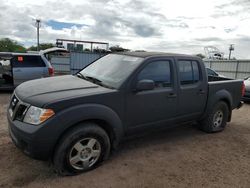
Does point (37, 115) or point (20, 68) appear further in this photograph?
point (20, 68)

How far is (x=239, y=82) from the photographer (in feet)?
19.1

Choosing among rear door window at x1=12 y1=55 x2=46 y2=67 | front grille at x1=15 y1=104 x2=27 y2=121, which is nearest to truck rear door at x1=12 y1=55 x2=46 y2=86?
rear door window at x1=12 y1=55 x2=46 y2=67

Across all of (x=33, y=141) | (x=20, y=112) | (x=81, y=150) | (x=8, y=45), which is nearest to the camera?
(x=33, y=141)

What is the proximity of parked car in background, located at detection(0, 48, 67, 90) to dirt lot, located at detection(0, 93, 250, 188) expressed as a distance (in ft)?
14.2

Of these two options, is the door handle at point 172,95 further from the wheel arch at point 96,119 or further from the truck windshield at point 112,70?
the wheel arch at point 96,119

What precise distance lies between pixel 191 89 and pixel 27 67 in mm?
6875

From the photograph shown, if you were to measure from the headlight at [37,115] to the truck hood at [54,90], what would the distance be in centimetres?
8

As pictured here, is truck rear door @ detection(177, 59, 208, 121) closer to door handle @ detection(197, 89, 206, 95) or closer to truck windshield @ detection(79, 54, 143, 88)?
door handle @ detection(197, 89, 206, 95)

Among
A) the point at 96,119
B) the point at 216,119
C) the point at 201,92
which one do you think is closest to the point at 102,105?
the point at 96,119

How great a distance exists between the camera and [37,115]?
9.56 feet

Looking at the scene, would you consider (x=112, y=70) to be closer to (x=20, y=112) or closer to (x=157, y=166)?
(x=20, y=112)

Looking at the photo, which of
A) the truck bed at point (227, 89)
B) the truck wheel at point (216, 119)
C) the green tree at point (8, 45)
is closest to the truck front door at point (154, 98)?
the truck bed at point (227, 89)

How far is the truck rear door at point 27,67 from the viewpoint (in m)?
8.84

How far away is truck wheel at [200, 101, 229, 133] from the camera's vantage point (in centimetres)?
521
